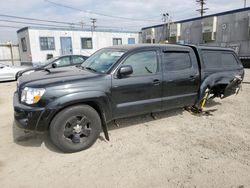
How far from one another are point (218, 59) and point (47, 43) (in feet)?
69.5

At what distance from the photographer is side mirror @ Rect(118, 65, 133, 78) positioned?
144 inches

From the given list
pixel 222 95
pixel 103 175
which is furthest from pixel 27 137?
pixel 222 95

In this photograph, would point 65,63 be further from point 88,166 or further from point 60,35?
point 60,35

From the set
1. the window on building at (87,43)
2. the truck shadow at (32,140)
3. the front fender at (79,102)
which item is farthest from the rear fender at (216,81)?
the window on building at (87,43)

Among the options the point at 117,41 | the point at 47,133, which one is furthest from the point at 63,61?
the point at 117,41

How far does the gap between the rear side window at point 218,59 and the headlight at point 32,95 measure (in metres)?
3.84

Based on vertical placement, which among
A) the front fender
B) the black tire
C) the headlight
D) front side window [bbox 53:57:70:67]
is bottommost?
the black tire

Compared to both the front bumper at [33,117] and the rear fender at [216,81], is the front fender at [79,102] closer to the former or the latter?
the front bumper at [33,117]

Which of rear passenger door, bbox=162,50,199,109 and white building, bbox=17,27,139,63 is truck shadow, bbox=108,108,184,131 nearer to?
rear passenger door, bbox=162,50,199,109

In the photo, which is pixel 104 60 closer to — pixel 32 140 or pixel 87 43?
pixel 32 140

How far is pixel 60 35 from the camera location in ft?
77.4

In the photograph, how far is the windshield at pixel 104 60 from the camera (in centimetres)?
391

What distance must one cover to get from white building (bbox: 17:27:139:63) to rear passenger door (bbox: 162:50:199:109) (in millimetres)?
20679

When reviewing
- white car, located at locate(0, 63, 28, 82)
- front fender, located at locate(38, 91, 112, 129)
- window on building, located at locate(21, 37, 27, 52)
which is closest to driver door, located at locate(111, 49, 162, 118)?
front fender, located at locate(38, 91, 112, 129)
